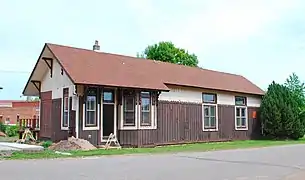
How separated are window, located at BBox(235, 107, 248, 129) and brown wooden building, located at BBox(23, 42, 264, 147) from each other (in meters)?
0.96

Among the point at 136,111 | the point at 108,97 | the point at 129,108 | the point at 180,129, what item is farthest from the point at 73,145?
the point at 180,129

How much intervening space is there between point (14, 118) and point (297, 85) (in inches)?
1724

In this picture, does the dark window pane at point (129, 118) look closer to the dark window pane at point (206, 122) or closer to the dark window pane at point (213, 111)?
the dark window pane at point (206, 122)

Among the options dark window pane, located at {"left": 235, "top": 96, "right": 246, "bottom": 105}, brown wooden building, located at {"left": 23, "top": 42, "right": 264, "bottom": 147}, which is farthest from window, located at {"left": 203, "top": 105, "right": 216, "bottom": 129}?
dark window pane, located at {"left": 235, "top": 96, "right": 246, "bottom": 105}

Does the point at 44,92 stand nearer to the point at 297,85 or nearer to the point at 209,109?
the point at 209,109

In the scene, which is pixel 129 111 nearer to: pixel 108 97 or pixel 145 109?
pixel 145 109

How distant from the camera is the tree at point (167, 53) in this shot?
2197 inches

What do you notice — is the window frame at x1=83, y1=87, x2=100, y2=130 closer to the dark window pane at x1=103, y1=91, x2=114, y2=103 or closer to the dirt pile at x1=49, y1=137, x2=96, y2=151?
the dark window pane at x1=103, y1=91, x2=114, y2=103

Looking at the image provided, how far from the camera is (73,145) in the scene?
2027 centimetres

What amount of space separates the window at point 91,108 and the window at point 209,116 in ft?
30.5

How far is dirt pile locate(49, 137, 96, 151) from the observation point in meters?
20.2

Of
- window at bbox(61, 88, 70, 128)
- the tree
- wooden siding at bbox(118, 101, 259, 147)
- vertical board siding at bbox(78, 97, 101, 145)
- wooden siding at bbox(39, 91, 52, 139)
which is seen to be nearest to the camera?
vertical board siding at bbox(78, 97, 101, 145)

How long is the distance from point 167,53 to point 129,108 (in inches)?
1299

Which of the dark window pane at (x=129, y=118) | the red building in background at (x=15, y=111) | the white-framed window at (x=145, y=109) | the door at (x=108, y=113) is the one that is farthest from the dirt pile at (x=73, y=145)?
the red building in background at (x=15, y=111)
